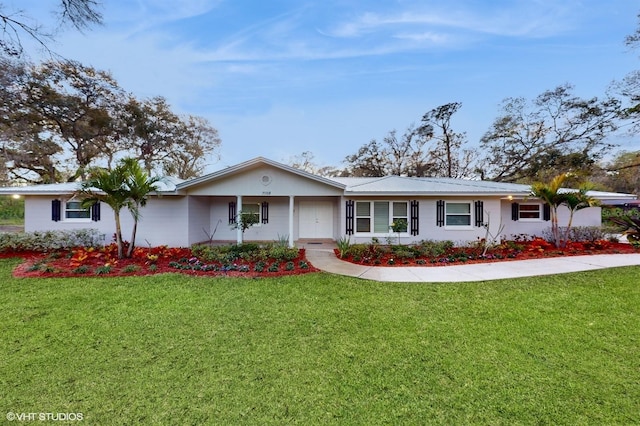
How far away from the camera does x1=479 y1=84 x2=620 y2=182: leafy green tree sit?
20656 mm

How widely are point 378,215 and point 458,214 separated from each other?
3.50 meters

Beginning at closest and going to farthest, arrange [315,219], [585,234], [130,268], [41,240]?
1. [130,268]
2. [41,240]
3. [585,234]
4. [315,219]

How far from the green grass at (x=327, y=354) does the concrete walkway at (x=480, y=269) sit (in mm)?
956

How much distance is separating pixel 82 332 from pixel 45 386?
4.68 ft

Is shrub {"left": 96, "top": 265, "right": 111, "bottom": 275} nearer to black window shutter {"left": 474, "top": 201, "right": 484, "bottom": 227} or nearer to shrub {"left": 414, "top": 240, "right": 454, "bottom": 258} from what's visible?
shrub {"left": 414, "top": 240, "right": 454, "bottom": 258}

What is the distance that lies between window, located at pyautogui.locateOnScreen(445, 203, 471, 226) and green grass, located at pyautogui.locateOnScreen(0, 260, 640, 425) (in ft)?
18.8

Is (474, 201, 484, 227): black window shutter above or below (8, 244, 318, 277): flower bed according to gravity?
above

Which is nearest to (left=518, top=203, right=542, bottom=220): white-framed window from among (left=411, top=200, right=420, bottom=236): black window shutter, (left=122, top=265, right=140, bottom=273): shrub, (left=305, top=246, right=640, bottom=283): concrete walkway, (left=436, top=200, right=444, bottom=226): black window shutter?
(left=305, top=246, right=640, bottom=283): concrete walkway

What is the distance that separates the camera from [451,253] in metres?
9.68

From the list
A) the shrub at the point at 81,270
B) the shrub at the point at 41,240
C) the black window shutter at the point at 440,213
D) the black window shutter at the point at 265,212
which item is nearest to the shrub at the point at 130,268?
the shrub at the point at 81,270

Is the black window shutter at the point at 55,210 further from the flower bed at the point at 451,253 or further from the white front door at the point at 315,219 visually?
the flower bed at the point at 451,253

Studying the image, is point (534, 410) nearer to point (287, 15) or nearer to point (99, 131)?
point (287, 15)

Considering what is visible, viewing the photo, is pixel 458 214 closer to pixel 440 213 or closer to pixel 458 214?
pixel 458 214

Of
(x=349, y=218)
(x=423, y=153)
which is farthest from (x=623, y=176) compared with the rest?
(x=349, y=218)
